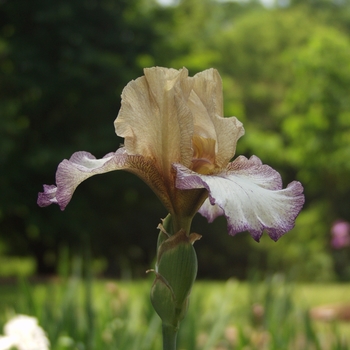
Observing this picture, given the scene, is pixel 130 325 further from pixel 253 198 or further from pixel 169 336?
pixel 253 198

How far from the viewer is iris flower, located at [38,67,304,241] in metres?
0.73

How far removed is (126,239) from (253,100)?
11.0m

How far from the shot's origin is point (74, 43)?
12477mm

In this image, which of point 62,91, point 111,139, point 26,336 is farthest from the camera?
point 62,91

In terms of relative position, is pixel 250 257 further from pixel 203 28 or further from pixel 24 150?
pixel 203 28

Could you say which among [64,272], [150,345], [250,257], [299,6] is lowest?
[250,257]

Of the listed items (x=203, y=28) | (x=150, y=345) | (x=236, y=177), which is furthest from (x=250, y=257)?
(x=236, y=177)

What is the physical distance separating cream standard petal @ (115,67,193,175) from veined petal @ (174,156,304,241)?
6 centimetres

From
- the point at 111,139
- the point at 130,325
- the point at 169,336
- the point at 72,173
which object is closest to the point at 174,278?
the point at 169,336

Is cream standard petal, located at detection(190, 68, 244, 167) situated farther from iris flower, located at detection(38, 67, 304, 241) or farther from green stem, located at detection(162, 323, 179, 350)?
green stem, located at detection(162, 323, 179, 350)

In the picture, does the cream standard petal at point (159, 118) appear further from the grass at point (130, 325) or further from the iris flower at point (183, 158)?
the grass at point (130, 325)

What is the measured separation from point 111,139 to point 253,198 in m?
11.6

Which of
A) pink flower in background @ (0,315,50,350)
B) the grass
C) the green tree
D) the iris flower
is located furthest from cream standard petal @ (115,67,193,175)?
the green tree

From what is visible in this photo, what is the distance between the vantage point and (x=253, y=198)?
0.71 meters
